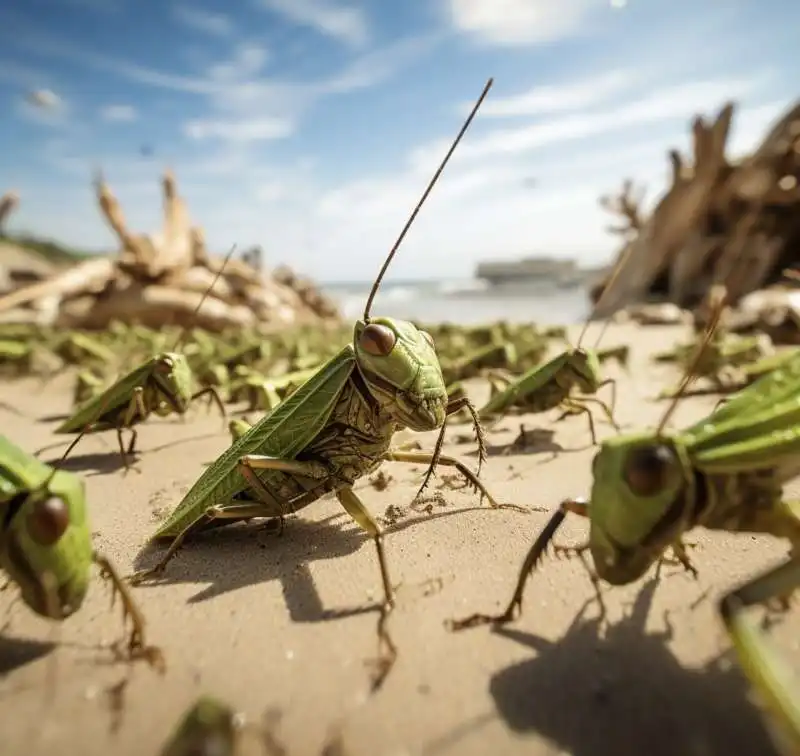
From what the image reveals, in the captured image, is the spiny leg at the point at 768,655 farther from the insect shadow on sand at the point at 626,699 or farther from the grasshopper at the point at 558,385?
the grasshopper at the point at 558,385

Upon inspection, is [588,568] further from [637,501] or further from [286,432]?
[286,432]

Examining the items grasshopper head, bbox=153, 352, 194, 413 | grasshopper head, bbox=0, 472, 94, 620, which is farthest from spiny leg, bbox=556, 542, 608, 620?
grasshopper head, bbox=153, 352, 194, 413

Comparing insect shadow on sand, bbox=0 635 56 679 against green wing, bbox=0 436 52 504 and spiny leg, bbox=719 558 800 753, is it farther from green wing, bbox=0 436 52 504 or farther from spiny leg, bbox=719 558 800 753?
spiny leg, bbox=719 558 800 753

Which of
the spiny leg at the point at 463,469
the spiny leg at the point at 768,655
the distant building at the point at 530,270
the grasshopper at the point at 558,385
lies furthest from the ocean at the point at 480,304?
the spiny leg at the point at 768,655

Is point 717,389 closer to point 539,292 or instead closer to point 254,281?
point 254,281

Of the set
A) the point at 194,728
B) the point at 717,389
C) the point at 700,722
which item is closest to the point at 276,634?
the point at 194,728

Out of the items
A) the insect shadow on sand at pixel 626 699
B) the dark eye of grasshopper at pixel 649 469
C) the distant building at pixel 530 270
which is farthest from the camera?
the distant building at pixel 530 270
